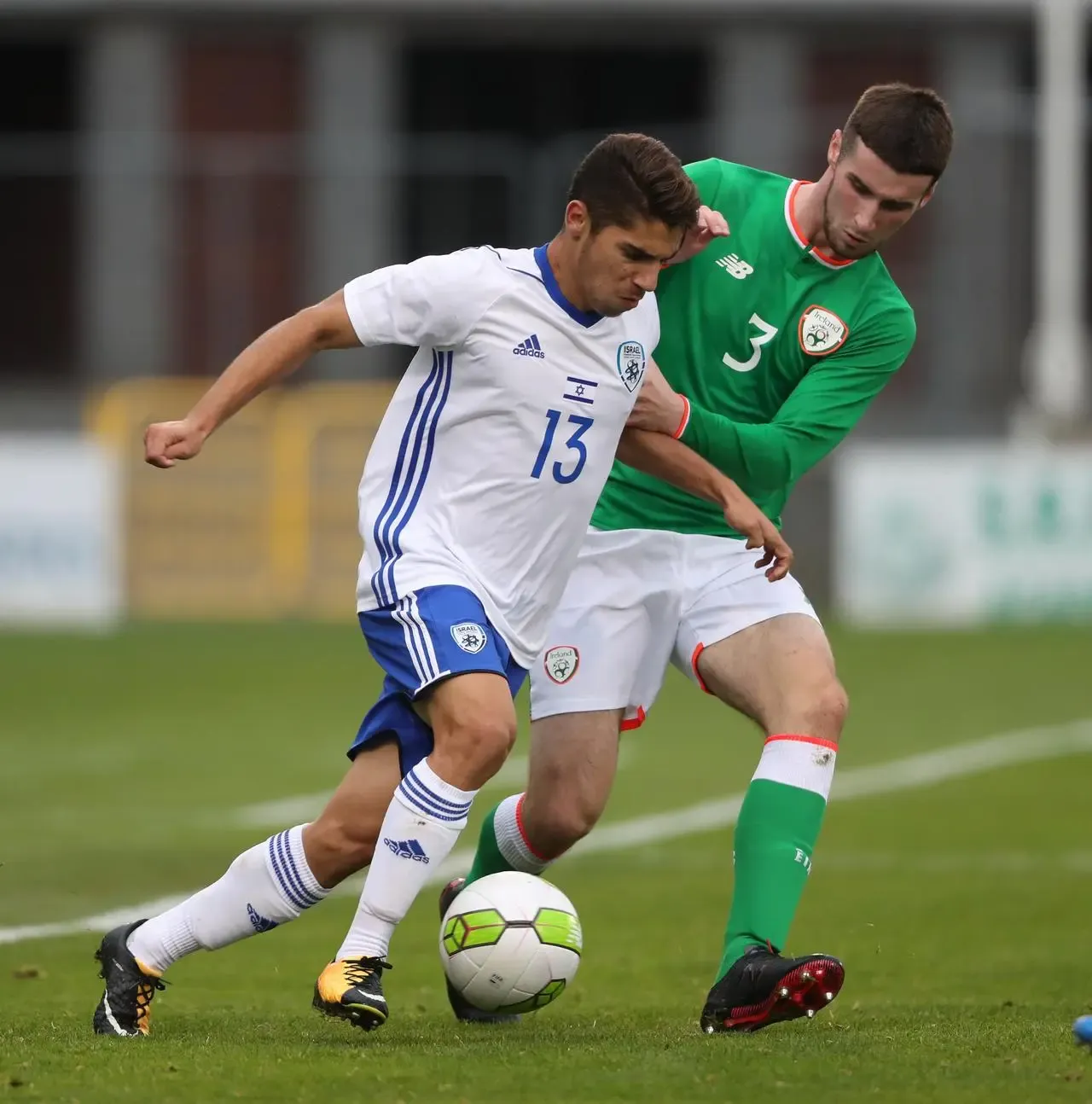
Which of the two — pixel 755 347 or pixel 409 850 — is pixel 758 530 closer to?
pixel 755 347

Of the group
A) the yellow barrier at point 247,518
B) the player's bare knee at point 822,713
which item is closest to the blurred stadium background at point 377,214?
the yellow barrier at point 247,518

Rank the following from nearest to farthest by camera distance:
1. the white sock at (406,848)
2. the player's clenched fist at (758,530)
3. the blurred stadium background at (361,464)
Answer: the white sock at (406,848), the player's clenched fist at (758,530), the blurred stadium background at (361,464)

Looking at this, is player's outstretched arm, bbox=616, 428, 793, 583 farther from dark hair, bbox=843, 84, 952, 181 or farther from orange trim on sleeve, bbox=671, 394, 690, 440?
dark hair, bbox=843, 84, 952, 181

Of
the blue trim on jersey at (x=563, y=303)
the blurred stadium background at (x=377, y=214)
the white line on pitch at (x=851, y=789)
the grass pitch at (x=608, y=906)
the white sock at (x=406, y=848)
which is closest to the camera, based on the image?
the grass pitch at (x=608, y=906)

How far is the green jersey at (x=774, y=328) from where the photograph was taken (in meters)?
6.16

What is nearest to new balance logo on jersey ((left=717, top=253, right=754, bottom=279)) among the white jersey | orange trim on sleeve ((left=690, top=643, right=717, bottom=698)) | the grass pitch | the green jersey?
the green jersey

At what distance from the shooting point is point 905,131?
5.76 m

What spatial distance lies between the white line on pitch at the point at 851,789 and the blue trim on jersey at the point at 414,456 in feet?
8.61

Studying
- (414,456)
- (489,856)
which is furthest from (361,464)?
(414,456)

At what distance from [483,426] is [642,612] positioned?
0.98 m

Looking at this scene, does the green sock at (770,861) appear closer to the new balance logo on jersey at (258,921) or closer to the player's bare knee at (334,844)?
the player's bare knee at (334,844)

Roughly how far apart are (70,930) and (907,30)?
21.5 meters

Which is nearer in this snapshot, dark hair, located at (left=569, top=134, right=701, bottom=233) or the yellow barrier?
dark hair, located at (left=569, top=134, right=701, bottom=233)

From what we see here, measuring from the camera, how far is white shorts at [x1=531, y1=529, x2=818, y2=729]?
6195 millimetres
